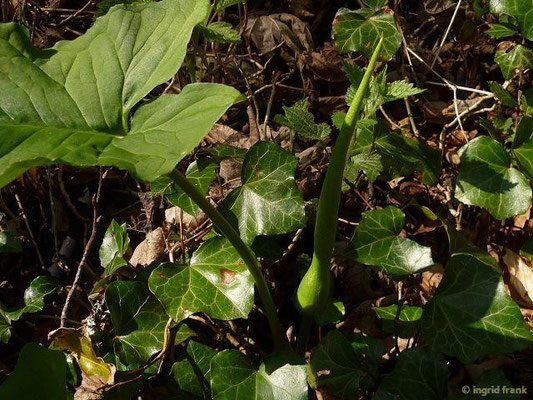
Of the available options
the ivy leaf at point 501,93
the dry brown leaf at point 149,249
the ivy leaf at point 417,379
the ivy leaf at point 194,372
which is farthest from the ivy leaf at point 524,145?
the dry brown leaf at point 149,249

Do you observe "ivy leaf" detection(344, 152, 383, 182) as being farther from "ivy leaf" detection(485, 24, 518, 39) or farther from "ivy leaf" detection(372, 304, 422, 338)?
"ivy leaf" detection(485, 24, 518, 39)

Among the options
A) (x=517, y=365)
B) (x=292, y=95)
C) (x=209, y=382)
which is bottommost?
(x=517, y=365)

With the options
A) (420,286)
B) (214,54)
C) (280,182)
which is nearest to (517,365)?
(420,286)

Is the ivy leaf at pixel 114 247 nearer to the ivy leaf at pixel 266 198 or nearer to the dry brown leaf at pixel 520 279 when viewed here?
the ivy leaf at pixel 266 198

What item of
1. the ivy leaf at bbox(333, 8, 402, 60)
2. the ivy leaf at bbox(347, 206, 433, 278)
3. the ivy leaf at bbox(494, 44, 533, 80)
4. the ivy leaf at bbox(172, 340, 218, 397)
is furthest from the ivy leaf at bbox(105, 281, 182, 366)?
the ivy leaf at bbox(494, 44, 533, 80)

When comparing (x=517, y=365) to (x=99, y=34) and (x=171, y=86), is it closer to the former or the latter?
(x=99, y=34)

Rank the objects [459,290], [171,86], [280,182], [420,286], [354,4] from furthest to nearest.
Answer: [354,4] → [171,86] → [420,286] → [280,182] → [459,290]
